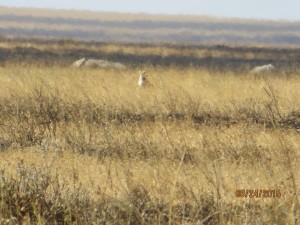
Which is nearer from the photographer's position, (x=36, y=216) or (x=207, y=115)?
(x=36, y=216)

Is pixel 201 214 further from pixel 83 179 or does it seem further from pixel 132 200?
pixel 83 179

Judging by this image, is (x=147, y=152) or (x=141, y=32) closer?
(x=147, y=152)

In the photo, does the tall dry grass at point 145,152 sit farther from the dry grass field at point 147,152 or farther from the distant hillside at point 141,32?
the distant hillside at point 141,32

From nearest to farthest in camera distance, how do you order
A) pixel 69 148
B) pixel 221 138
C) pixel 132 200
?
pixel 132 200 < pixel 69 148 < pixel 221 138

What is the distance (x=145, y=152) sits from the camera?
26.3 ft

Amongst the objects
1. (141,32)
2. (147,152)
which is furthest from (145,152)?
(141,32)

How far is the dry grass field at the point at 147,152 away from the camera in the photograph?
194 inches

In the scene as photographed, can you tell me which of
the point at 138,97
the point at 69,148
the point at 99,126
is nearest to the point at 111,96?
the point at 138,97

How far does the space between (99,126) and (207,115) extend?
2.54m

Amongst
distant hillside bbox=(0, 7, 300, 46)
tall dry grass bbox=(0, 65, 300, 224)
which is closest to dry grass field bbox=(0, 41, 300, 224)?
tall dry grass bbox=(0, 65, 300, 224)

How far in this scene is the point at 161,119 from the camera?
9.62 metres

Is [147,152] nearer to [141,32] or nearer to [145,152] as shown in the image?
[145,152]

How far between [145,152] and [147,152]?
40 mm

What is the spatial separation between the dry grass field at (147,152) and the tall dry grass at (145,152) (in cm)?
2
